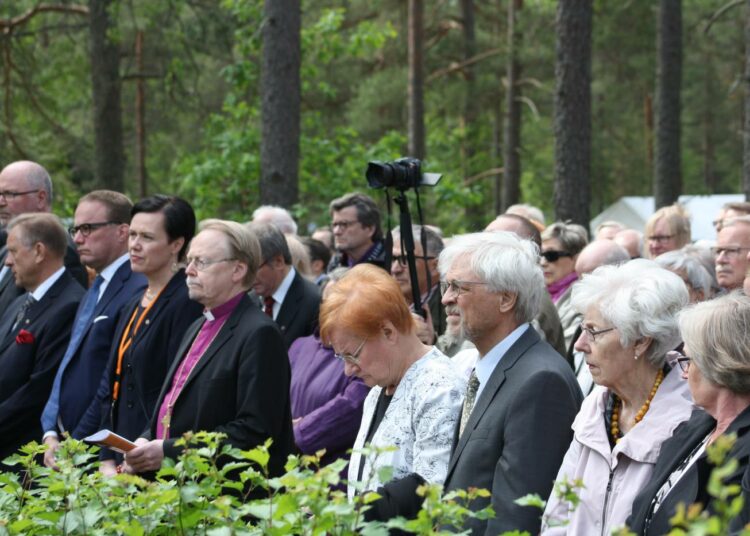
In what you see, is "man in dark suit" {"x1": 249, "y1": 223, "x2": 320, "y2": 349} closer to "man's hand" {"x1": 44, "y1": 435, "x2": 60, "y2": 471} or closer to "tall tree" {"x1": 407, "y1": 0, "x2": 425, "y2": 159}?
"man's hand" {"x1": 44, "y1": 435, "x2": 60, "y2": 471}

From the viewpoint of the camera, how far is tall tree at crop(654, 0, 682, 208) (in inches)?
699

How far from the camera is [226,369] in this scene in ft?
15.2

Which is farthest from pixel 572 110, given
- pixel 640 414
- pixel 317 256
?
pixel 640 414

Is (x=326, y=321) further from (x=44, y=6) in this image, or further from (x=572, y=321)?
(x=44, y=6)

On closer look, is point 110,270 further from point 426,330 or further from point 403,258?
point 426,330

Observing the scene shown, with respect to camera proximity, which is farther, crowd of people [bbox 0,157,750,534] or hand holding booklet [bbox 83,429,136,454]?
hand holding booklet [bbox 83,429,136,454]

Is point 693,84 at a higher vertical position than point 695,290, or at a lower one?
higher

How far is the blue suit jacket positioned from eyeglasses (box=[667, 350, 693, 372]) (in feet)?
10.8

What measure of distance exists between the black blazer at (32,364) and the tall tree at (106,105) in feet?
Result: 38.6

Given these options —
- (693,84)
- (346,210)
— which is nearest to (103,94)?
(346,210)

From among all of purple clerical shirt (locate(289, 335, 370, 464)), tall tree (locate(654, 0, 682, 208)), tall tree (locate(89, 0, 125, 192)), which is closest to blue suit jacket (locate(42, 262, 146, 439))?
purple clerical shirt (locate(289, 335, 370, 464))

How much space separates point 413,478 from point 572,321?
117 inches

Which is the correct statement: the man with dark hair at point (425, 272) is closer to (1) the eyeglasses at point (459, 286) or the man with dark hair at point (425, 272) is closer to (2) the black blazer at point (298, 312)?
(2) the black blazer at point (298, 312)

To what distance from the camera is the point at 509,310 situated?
3877 mm
